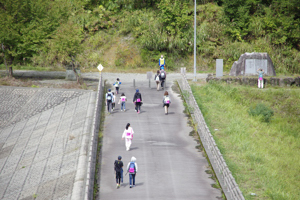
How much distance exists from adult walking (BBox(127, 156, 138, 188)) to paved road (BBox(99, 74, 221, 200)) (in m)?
0.26

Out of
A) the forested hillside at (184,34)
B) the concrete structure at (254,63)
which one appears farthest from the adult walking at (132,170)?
the forested hillside at (184,34)

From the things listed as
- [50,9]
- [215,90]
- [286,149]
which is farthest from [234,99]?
[50,9]

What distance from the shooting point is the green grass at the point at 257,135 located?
16.2 m

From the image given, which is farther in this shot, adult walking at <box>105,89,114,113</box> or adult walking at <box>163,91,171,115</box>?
adult walking at <box>105,89,114,113</box>

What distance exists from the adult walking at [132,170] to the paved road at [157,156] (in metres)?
0.26

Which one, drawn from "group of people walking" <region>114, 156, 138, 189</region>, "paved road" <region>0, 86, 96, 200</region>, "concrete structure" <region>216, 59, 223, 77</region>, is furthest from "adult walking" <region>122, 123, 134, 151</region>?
"concrete structure" <region>216, 59, 223, 77</region>

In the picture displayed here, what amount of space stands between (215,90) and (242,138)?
9.89 m

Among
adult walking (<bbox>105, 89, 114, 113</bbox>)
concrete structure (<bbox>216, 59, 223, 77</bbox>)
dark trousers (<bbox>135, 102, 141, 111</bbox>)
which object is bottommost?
dark trousers (<bbox>135, 102, 141, 111</bbox>)

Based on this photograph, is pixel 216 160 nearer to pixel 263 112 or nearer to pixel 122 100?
pixel 122 100

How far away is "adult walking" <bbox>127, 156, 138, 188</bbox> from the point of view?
1505 centimetres

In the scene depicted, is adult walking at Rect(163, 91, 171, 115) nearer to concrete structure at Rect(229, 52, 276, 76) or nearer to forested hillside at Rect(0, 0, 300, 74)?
concrete structure at Rect(229, 52, 276, 76)

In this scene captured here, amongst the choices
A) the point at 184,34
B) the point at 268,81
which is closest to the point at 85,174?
the point at 268,81

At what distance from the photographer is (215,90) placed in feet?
101

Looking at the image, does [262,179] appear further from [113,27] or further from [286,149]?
[113,27]
